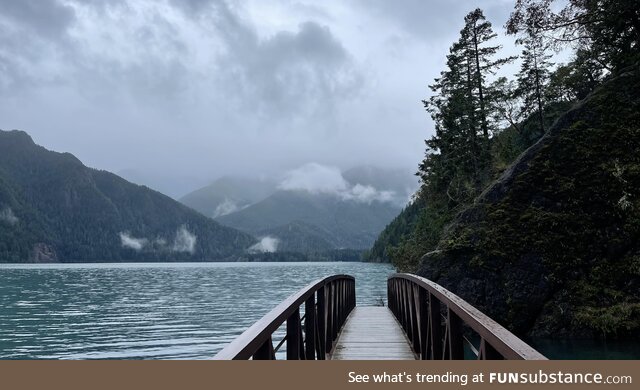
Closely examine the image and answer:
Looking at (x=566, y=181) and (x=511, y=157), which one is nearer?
(x=566, y=181)

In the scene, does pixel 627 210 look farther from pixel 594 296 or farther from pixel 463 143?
pixel 463 143

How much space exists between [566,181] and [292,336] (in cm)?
1383

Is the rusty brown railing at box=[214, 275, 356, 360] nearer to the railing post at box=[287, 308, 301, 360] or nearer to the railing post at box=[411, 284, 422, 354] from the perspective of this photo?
the railing post at box=[287, 308, 301, 360]

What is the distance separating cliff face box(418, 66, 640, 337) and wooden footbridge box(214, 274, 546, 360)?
1869 mm

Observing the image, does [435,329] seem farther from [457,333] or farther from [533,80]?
[533,80]

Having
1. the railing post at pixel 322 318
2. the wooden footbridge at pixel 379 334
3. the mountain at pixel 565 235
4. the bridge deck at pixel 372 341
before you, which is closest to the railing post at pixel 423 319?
the wooden footbridge at pixel 379 334

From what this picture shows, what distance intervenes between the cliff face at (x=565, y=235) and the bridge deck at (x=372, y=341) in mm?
2680

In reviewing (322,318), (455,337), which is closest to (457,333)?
(455,337)

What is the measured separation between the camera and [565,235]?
15.4m

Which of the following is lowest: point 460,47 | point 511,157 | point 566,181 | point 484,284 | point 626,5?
point 484,284

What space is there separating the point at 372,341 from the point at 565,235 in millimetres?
7308

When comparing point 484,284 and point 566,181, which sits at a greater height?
point 566,181
